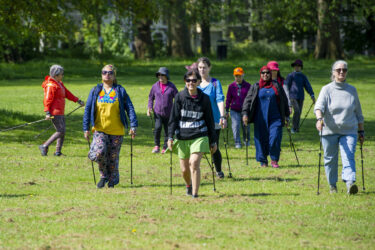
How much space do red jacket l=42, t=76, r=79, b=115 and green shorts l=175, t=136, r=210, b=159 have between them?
4960 mm

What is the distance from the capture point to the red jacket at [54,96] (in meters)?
13.6

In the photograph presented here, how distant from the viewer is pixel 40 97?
1111 inches

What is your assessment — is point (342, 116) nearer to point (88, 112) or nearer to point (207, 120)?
point (207, 120)

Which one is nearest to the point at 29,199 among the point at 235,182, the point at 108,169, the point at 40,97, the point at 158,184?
the point at 108,169

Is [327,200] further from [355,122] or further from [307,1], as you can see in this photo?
[307,1]

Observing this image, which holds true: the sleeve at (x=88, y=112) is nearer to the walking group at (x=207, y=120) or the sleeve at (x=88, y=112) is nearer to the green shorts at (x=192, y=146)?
the walking group at (x=207, y=120)

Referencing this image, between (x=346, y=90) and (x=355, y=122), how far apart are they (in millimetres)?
456

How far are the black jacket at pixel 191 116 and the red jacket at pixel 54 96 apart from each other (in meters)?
4.95

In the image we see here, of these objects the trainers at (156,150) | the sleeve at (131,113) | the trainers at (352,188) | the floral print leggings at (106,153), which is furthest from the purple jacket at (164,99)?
the trainers at (352,188)

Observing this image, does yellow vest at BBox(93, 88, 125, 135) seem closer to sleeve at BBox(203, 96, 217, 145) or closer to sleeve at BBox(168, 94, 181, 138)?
sleeve at BBox(168, 94, 181, 138)

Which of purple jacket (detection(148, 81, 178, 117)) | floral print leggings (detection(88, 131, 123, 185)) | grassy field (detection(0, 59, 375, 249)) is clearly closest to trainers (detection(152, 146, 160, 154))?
grassy field (detection(0, 59, 375, 249))

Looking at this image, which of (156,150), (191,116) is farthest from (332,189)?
(156,150)

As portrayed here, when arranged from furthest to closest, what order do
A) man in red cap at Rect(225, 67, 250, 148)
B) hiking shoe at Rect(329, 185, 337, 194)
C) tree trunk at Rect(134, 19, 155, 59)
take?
tree trunk at Rect(134, 19, 155, 59), man in red cap at Rect(225, 67, 250, 148), hiking shoe at Rect(329, 185, 337, 194)

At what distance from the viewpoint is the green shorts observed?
900 centimetres
